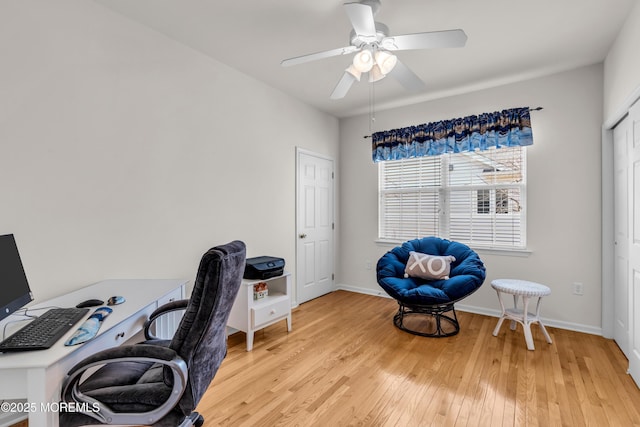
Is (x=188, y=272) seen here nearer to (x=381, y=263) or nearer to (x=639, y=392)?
(x=381, y=263)

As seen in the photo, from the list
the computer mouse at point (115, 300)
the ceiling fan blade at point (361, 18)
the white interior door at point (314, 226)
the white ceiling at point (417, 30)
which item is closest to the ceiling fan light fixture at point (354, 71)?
the ceiling fan blade at point (361, 18)

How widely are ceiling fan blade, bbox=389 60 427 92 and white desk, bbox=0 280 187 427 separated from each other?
7.11 ft

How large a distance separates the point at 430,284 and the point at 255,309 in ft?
5.83

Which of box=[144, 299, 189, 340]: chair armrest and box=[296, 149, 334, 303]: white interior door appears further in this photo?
box=[296, 149, 334, 303]: white interior door

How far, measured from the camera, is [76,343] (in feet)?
3.77

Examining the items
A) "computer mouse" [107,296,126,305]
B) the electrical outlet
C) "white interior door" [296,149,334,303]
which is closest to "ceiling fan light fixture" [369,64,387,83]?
"white interior door" [296,149,334,303]

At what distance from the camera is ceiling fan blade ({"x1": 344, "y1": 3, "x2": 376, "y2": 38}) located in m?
1.60

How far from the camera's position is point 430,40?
182cm

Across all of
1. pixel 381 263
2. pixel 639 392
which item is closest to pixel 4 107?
pixel 381 263

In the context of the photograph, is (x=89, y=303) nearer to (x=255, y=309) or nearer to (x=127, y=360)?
(x=127, y=360)

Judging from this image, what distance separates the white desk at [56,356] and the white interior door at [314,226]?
7.46 ft

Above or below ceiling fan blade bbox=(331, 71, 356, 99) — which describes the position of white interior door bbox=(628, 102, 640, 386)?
below
